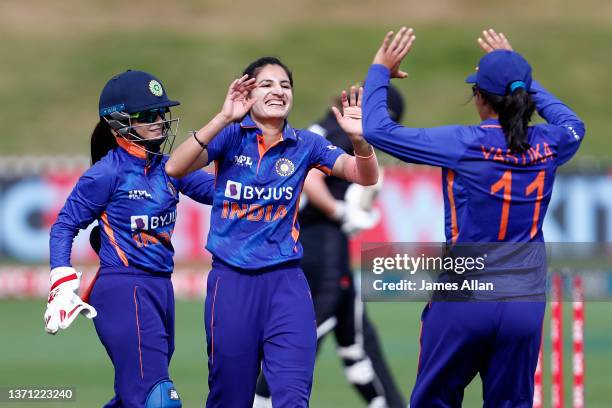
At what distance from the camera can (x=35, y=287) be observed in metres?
18.0

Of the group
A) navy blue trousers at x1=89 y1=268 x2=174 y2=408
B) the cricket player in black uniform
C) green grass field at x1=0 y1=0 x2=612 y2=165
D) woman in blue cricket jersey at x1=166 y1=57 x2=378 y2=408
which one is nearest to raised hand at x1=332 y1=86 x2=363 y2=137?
woman in blue cricket jersey at x1=166 y1=57 x2=378 y2=408

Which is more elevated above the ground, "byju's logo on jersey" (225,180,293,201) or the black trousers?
"byju's logo on jersey" (225,180,293,201)

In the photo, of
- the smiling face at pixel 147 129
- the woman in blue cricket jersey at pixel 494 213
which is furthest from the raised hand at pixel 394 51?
the smiling face at pixel 147 129

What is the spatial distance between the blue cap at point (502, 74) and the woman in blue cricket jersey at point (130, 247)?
175cm

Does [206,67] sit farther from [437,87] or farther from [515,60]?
[515,60]

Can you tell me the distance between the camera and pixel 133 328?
647 centimetres

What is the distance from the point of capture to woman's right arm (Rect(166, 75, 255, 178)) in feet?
20.7

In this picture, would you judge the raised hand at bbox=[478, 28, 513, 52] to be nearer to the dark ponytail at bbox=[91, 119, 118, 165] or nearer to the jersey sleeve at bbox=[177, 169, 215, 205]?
the jersey sleeve at bbox=[177, 169, 215, 205]

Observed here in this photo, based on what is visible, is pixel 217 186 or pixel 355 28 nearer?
pixel 217 186

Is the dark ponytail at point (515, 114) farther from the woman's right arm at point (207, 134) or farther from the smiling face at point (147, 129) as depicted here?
the smiling face at point (147, 129)

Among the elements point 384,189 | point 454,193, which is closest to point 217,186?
point 454,193

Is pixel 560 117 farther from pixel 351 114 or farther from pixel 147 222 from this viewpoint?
pixel 147 222

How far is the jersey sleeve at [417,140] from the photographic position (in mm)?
5875

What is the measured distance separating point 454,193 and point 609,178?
12.9 metres
